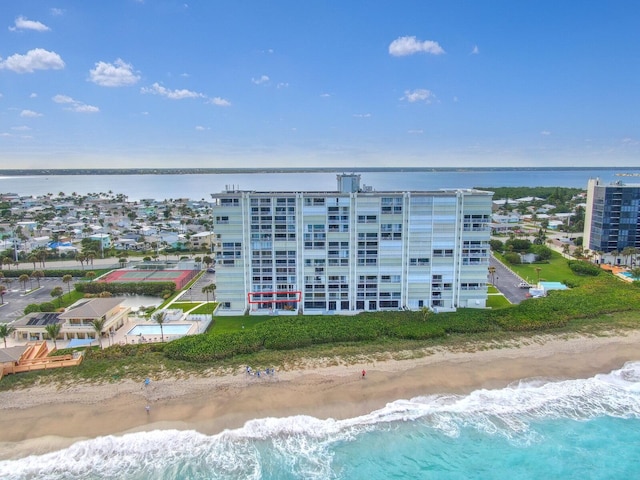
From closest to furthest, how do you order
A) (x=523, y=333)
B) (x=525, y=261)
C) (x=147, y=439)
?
(x=147, y=439) < (x=523, y=333) < (x=525, y=261)

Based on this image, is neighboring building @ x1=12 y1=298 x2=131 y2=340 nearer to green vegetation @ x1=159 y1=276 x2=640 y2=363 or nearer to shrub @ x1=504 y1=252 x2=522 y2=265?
green vegetation @ x1=159 y1=276 x2=640 y2=363

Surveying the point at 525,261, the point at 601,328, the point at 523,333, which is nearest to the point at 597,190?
the point at 525,261

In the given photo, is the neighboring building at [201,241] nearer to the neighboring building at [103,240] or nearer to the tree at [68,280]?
the neighboring building at [103,240]

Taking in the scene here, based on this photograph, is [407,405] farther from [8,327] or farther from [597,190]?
[597,190]

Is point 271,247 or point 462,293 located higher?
point 271,247

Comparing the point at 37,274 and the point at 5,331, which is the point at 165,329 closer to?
the point at 5,331

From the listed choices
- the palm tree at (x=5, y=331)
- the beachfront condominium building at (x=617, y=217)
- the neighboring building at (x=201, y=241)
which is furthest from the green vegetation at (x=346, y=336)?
the neighboring building at (x=201, y=241)

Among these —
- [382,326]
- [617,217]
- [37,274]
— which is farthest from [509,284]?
[37,274]
